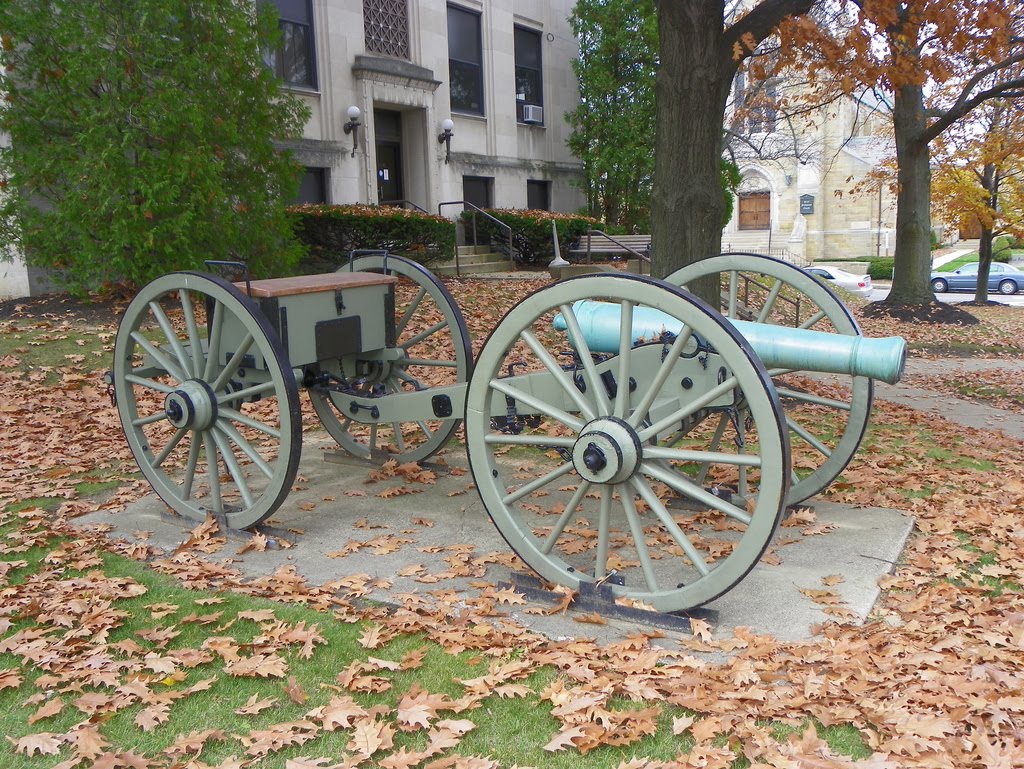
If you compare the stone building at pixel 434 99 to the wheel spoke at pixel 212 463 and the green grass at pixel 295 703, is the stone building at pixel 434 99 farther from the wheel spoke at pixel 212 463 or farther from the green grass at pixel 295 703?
the green grass at pixel 295 703

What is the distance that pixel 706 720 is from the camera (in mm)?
3111

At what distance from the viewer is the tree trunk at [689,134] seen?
25.4 feet

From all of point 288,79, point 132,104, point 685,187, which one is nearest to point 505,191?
point 288,79

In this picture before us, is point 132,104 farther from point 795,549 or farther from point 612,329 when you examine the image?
point 795,549

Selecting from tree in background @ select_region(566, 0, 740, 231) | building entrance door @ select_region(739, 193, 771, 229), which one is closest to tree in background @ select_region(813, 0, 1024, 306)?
tree in background @ select_region(566, 0, 740, 231)

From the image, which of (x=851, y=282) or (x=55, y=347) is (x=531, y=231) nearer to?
(x=55, y=347)

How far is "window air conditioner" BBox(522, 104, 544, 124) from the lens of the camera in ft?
74.0

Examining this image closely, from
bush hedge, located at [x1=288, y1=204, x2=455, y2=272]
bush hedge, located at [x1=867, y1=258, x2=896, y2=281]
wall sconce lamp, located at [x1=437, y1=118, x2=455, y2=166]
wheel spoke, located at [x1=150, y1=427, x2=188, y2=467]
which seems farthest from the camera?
bush hedge, located at [x1=867, y1=258, x2=896, y2=281]

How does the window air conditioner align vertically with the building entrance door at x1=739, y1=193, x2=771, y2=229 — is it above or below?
above

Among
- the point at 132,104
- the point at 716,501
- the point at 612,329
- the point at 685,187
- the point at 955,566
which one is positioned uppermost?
the point at 132,104

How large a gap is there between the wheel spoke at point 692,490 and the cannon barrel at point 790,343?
659 millimetres

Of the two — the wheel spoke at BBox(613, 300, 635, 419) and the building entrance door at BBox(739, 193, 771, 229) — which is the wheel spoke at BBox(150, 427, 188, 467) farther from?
the building entrance door at BBox(739, 193, 771, 229)

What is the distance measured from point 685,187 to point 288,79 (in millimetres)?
11530

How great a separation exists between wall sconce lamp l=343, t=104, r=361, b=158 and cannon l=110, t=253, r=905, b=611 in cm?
1220
